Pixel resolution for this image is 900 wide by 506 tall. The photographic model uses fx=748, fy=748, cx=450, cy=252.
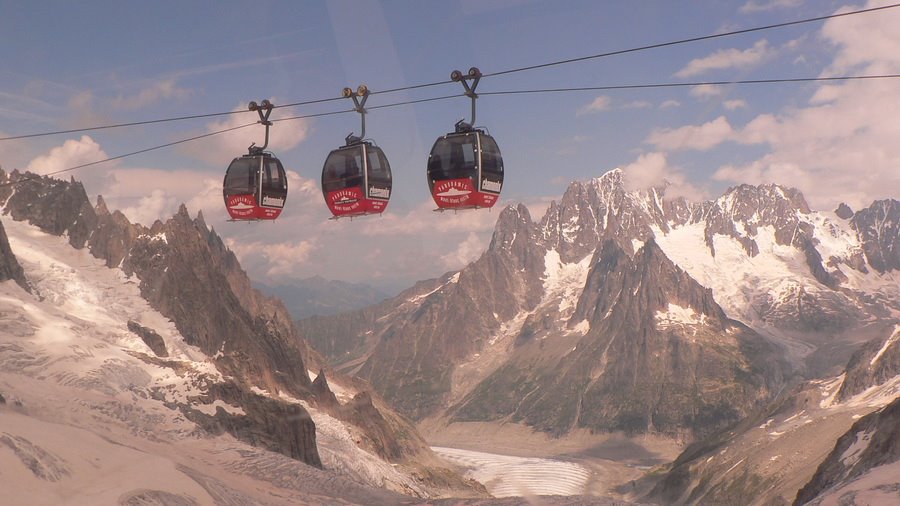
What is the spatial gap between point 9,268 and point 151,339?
1608 centimetres

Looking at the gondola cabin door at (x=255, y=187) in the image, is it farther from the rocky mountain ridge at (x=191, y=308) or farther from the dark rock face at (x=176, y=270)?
the dark rock face at (x=176, y=270)

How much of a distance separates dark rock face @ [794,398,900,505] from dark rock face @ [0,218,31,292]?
2985 inches

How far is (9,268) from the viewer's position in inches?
3059

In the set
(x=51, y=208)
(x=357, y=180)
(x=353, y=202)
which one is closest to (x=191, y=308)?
(x=51, y=208)

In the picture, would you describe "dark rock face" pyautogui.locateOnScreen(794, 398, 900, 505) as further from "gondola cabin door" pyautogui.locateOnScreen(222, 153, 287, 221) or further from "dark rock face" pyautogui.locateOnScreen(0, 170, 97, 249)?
"dark rock face" pyautogui.locateOnScreen(0, 170, 97, 249)

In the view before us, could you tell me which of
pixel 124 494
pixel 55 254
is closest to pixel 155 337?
pixel 55 254

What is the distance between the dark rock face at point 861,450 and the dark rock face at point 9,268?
75.8 meters

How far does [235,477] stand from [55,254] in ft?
260

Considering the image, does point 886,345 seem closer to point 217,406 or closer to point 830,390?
point 830,390

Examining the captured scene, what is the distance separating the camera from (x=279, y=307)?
196m

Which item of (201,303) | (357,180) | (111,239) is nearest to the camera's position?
(357,180)

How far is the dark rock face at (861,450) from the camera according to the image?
190 feet

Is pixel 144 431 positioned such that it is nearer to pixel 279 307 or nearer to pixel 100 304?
pixel 100 304

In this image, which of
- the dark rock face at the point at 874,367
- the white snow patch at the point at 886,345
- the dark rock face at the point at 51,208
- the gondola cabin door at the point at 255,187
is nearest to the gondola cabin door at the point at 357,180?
the gondola cabin door at the point at 255,187
